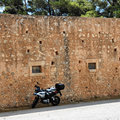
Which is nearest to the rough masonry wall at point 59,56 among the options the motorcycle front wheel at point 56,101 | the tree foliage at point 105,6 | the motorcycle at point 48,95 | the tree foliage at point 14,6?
the motorcycle at point 48,95

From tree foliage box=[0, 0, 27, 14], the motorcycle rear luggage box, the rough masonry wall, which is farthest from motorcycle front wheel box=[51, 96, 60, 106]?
tree foliage box=[0, 0, 27, 14]

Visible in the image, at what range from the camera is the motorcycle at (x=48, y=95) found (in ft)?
27.0

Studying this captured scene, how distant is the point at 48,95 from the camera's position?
8.27 metres

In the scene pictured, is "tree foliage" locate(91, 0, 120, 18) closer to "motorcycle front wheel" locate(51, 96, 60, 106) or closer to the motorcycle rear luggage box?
the motorcycle rear luggage box

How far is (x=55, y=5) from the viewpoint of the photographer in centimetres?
2131

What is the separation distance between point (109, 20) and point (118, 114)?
18.0 feet

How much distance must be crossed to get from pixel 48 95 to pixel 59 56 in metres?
1.88

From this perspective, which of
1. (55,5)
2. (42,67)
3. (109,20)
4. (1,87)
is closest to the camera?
(1,87)

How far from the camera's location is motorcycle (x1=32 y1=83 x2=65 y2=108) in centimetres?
823

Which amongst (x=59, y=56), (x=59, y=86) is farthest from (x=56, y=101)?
(x=59, y=56)

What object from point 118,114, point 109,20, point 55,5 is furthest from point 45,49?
point 55,5

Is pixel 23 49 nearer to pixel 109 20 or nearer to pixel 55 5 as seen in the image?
pixel 109 20

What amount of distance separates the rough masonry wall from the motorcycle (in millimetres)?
559

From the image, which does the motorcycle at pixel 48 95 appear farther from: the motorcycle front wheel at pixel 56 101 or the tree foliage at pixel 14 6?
the tree foliage at pixel 14 6
